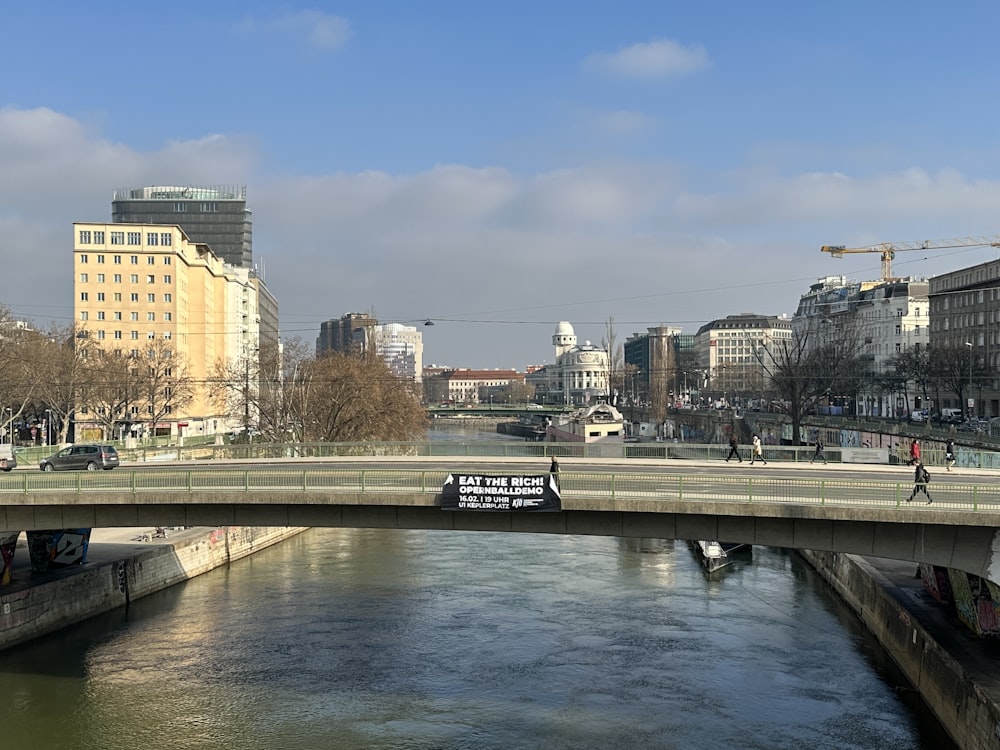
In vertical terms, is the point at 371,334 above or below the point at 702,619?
above

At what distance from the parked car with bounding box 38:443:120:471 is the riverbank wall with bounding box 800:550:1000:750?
3521cm

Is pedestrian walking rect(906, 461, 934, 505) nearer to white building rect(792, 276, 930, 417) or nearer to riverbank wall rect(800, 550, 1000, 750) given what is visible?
riverbank wall rect(800, 550, 1000, 750)

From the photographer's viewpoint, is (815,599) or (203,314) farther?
(203,314)

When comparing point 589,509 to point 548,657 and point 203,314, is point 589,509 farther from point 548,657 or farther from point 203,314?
point 203,314

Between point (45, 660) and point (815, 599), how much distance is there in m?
→ 33.8

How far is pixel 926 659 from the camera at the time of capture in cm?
3070

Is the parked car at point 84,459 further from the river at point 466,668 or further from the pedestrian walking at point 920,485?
the pedestrian walking at point 920,485

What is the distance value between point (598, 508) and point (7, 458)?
36.1 m

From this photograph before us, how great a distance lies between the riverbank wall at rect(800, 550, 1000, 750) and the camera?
24969mm

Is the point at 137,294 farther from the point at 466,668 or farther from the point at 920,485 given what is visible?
the point at 920,485

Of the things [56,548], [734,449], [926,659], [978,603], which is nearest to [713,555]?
[734,449]

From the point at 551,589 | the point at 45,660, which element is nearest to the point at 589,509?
the point at 551,589

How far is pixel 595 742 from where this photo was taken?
2769 centimetres

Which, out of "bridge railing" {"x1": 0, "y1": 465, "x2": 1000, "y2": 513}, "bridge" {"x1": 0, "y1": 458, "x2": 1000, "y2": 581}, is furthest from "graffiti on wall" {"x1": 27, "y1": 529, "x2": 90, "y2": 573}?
"bridge railing" {"x1": 0, "y1": 465, "x2": 1000, "y2": 513}
